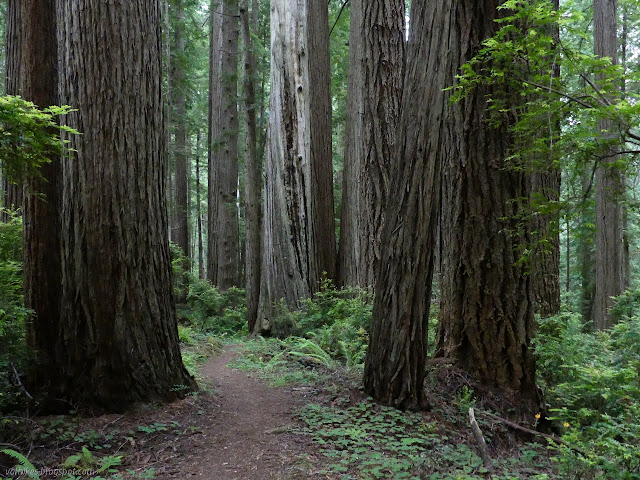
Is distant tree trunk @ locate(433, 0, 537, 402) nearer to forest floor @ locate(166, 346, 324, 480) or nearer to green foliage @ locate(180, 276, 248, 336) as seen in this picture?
forest floor @ locate(166, 346, 324, 480)

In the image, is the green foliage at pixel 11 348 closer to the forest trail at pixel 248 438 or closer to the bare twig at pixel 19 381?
the bare twig at pixel 19 381

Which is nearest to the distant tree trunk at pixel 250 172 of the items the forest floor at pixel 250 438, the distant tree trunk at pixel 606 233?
the forest floor at pixel 250 438

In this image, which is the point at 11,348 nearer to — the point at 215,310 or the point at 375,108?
the point at 375,108

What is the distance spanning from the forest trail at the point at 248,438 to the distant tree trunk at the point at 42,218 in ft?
5.56

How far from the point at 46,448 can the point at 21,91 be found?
Answer: 3446mm

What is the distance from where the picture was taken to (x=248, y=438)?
13.6 ft

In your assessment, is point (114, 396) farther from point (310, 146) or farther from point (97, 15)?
point (310, 146)

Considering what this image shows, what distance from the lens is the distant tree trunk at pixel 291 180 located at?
9539 mm

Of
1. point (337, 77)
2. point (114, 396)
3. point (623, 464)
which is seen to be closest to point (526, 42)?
point (623, 464)

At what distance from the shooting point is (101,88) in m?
4.33

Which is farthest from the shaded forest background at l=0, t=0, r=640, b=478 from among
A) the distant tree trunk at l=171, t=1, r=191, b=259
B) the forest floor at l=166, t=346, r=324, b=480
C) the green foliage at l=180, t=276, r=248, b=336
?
the distant tree trunk at l=171, t=1, r=191, b=259

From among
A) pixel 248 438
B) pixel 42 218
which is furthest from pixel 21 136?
pixel 248 438

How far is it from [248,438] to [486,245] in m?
3.22

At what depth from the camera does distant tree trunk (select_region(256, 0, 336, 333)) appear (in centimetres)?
954
